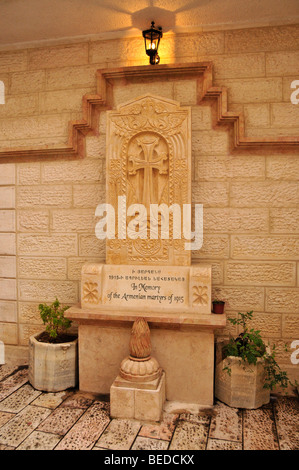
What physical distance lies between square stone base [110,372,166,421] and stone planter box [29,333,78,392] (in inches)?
25.4

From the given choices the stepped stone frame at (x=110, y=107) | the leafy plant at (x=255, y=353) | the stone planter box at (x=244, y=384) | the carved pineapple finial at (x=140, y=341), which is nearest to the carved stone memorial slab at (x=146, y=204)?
the carved pineapple finial at (x=140, y=341)

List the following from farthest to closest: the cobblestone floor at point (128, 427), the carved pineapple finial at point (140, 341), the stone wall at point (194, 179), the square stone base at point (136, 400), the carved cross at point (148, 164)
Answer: the stone wall at point (194, 179)
the carved cross at point (148, 164)
the carved pineapple finial at point (140, 341)
the square stone base at point (136, 400)
the cobblestone floor at point (128, 427)

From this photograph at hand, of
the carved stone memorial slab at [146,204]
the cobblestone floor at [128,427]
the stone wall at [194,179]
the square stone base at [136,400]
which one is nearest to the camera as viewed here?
the cobblestone floor at [128,427]

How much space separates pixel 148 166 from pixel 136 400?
1.96m

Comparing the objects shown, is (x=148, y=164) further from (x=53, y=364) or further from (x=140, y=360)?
(x=53, y=364)

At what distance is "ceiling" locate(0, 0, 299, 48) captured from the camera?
2947 mm

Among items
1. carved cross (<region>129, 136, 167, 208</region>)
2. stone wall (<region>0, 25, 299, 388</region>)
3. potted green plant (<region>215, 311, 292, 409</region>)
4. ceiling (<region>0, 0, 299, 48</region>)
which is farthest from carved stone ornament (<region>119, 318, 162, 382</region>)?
ceiling (<region>0, 0, 299, 48</region>)

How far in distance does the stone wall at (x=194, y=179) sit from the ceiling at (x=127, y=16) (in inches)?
3.9

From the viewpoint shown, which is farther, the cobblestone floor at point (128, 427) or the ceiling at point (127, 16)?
the ceiling at point (127, 16)

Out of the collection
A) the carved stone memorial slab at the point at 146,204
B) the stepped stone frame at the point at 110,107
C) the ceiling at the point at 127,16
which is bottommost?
the carved stone memorial slab at the point at 146,204

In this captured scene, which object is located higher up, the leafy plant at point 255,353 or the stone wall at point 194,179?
the stone wall at point 194,179

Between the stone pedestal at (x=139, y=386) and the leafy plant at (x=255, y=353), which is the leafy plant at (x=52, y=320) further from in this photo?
the leafy plant at (x=255, y=353)

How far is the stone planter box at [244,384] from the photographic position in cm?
268

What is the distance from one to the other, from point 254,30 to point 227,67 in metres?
0.42
